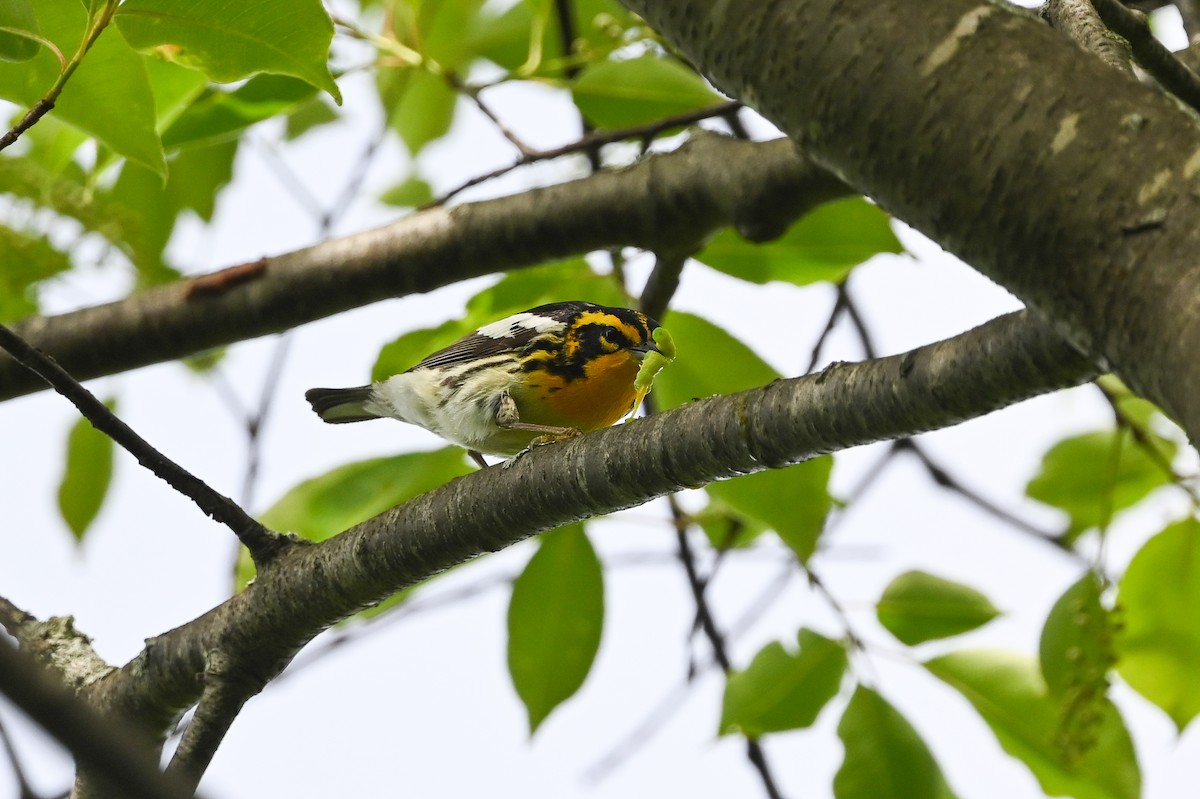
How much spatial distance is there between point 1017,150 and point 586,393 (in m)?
3.08

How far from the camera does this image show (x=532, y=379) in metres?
4.25

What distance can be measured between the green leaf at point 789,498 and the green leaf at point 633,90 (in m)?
1.22

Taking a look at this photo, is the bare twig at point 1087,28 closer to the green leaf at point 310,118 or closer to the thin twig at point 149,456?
the thin twig at point 149,456

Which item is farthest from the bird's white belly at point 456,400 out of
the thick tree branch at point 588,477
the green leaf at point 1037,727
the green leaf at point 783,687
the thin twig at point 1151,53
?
the thin twig at point 1151,53

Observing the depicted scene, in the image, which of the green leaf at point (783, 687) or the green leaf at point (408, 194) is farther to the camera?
the green leaf at point (408, 194)

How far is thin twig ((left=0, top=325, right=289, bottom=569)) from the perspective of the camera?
6.97 ft

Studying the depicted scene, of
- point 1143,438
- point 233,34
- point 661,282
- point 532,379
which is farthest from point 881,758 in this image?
point 233,34

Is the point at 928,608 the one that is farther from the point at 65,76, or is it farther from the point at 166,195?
the point at 166,195

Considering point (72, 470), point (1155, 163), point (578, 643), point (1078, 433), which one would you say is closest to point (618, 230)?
point (578, 643)

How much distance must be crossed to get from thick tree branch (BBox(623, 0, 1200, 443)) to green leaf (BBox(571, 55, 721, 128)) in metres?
2.04

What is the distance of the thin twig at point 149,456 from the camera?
2123 mm

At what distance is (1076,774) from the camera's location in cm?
300

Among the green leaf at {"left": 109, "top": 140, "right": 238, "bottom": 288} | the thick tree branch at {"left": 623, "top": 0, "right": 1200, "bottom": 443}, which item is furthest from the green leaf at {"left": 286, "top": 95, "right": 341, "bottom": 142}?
the thick tree branch at {"left": 623, "top": 0, "right": 1200, "bottom": 443}

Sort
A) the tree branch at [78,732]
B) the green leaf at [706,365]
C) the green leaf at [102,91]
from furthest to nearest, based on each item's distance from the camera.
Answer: the green leaf at [706,365] → the green leaf at [102,91] → the tree branch at [78,732]
